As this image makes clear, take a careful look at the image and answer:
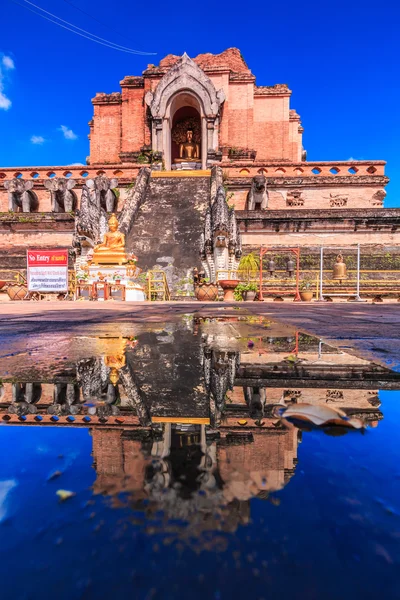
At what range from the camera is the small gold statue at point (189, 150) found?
23.0 meters

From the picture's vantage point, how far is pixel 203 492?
0.54 meters

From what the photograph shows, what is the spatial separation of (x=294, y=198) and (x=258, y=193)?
2309 millimetres

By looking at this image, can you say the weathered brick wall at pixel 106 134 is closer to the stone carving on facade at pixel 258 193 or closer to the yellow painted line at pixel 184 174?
the yellow painted line at pixel 184 174

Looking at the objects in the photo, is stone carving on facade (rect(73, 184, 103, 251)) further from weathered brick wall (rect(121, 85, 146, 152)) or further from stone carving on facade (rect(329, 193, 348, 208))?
weathered brick wall (rect(121, 85, 146, 152))

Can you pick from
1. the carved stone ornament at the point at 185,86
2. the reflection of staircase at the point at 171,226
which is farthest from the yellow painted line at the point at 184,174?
the carved stone ornament at the point at 185,86

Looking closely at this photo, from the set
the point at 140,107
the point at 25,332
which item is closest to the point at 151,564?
the point at 25,332

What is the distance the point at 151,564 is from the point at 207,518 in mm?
95

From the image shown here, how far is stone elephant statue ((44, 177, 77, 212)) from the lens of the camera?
16.5 meters

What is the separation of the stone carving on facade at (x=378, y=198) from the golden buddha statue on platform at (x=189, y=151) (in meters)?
10.4

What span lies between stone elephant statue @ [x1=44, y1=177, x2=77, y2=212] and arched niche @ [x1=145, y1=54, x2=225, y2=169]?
16.6 feet

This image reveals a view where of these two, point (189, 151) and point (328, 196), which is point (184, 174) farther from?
point (189, 151)

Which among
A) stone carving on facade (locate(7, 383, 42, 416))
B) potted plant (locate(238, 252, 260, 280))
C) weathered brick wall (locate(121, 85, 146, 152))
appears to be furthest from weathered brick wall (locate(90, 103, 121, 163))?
stone carving on facade (locate(7, 383, 42, 416))

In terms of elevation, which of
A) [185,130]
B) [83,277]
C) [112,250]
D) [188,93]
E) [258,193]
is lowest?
[83,277]

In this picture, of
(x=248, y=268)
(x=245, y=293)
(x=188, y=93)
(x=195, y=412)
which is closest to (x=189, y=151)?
(x=188, y=93)
